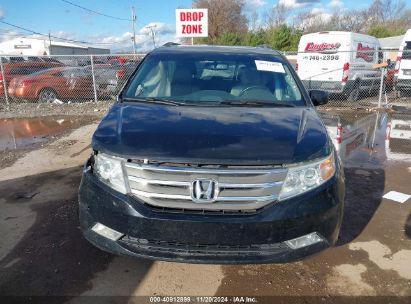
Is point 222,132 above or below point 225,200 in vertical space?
above

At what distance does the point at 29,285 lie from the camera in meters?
2.98

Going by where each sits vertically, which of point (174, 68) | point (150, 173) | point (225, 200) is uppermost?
point (174, 68)

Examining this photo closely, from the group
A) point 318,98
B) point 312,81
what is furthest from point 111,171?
point 312,81

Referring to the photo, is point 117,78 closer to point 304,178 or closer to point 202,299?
point 202,299

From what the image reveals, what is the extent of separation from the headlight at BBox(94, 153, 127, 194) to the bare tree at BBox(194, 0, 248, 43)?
5152 centimetres

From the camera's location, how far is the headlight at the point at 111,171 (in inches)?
102

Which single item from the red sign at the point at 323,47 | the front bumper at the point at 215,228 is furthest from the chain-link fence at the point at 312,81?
the front bumper at the point at 215,228

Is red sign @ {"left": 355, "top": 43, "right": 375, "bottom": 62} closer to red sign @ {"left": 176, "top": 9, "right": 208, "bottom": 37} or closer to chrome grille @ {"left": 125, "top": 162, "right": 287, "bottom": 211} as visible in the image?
red sign @ {"left": 176, "top": 9, "right": 208, "bottom": 37}

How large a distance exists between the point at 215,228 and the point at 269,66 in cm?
230

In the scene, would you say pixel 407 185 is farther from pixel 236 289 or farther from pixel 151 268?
pixel 151 268

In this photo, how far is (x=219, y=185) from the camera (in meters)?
2.46

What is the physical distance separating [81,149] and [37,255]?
3955mm

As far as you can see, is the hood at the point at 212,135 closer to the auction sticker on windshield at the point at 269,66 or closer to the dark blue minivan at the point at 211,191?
the dark blue minivan at the point at 211,191

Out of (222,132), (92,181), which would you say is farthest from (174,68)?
(92,181)
